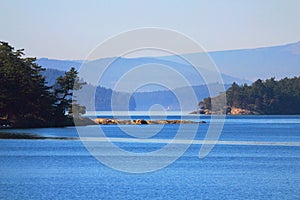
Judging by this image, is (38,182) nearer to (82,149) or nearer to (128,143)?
(82,149)

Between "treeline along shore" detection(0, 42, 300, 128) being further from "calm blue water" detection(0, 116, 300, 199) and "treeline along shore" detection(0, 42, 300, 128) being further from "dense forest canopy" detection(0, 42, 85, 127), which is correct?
"calm blue water" detection(0, 116, 300, 199)

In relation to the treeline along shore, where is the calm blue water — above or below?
below

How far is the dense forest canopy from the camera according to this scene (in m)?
83.7

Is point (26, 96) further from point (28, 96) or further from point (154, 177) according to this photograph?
point (154, 177)

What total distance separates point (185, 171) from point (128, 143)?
26.7 metres

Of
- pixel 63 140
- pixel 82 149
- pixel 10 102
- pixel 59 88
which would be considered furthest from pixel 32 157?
pixel 59 88

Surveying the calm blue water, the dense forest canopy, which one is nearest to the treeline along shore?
the dense forest canopy

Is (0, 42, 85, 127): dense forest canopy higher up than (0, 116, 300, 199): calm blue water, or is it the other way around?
(0, 42, 85, 127): dense forest canopy

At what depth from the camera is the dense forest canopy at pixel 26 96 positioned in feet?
275

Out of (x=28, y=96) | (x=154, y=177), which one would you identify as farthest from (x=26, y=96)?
(x=154, y=177)

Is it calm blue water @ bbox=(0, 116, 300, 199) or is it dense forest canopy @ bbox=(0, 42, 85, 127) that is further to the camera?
dense forest canopy @ bbox=(0, 42, 85, 127)

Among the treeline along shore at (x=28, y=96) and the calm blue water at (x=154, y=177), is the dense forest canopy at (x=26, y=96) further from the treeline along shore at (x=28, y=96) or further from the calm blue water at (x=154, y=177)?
the calm blue water at (x=154, y=177)

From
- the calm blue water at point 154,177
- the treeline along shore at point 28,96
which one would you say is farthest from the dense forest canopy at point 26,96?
the calm blue water at point 154,177

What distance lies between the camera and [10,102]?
82.7m
